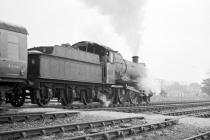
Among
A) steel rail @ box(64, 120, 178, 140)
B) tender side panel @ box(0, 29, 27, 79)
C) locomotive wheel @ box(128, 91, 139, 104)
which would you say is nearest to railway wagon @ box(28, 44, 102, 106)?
tender side panel @ box(0, 29, 27, 79)

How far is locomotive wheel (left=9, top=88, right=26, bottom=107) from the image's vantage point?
12203 mm

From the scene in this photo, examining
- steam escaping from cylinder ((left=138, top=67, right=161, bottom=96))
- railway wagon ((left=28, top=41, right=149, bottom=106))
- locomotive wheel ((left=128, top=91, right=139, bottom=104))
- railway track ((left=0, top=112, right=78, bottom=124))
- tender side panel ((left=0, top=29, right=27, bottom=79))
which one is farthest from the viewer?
steam escaping from cylinder ((left=138, top=67, right=161, bottom=96))

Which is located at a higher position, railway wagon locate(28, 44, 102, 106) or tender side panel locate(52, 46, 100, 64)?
tender side panel locate(52, 46, 100, 64)

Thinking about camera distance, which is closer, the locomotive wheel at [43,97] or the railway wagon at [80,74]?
the railway wagon at [80,74]

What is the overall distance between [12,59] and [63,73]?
4.00 m

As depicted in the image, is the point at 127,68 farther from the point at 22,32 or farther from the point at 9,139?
the point at 9,139

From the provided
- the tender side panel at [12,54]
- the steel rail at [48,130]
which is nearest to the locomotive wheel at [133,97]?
the tender side panel at [12,54]

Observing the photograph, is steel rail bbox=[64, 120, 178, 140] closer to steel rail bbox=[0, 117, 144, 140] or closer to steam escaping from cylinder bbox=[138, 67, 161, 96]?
steel rail bbox=[0, 117, 144, 140]

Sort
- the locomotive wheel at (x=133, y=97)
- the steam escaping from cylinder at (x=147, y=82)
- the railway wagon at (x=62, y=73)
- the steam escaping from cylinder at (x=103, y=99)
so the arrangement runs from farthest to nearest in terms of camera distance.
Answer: the steam escaping from cylinder at (x=147, y=82) → the locomotive wheel at (x=133, y=97) → the steam escaping from cylinder at (x=103, y=99) → the railway wagon at (x=62, y=73)

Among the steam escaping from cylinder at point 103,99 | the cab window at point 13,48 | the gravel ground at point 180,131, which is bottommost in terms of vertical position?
the gravel ground at point 180,131

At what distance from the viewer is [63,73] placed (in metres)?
14.9

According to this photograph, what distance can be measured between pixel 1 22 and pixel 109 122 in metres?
5.20

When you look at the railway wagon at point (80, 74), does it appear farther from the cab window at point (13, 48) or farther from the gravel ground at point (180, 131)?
the gravel ground at point (180, 131)

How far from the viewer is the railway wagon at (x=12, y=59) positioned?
10766 mm
